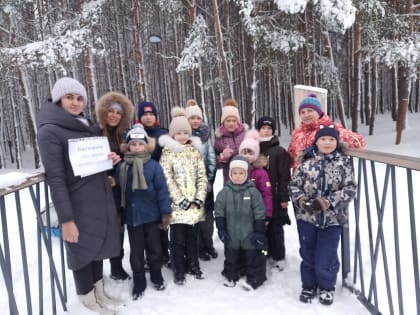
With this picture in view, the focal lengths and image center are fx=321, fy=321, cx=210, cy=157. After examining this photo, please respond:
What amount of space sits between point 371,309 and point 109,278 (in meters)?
2.58

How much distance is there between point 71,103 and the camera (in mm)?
2547

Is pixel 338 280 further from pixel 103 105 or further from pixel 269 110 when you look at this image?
pixel 269 110

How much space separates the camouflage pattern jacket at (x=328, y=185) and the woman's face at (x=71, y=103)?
2011 mm

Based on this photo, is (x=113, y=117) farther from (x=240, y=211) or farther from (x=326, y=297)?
(x=326, y=297)

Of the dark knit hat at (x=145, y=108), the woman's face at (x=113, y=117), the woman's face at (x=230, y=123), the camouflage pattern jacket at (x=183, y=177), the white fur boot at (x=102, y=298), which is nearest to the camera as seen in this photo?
the white fur boot at (x=102, y=298)

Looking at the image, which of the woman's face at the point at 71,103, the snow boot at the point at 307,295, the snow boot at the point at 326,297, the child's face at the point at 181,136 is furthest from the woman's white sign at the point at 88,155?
the snow boot at the point at 326,297

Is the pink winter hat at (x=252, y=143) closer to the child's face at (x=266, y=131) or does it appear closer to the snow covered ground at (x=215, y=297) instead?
the child's face at (x=266, y=131)

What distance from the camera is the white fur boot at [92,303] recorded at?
2678 mm

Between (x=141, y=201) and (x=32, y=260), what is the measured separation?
93.2 inches

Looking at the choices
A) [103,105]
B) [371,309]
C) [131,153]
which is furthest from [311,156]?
[103,105]

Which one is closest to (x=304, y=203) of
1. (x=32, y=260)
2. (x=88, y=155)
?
(x=88, y=155)

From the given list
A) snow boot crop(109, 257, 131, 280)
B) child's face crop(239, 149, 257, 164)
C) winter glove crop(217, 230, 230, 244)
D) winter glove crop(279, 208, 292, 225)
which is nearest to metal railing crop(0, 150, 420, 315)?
snow boot crop(109, 257, 131, 280)

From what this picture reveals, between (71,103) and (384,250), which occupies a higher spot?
(71,103)

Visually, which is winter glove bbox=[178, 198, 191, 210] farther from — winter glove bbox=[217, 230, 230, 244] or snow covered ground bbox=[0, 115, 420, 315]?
snow covered ground bbox=[0, 115, 420, 315]
